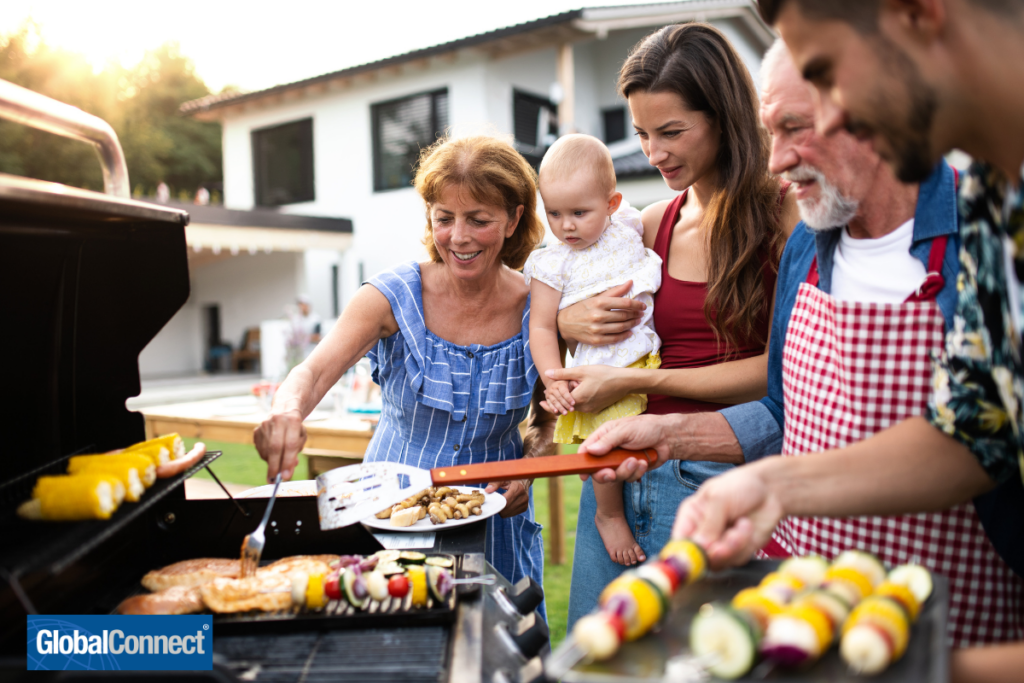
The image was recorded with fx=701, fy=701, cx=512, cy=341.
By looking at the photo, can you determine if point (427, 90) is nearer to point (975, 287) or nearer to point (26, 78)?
point (975, 287)

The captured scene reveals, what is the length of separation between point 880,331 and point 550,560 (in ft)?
13.7

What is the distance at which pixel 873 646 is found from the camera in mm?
992

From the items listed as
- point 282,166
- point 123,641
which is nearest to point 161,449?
point 123,641

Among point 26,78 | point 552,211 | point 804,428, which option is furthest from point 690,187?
point 26,78

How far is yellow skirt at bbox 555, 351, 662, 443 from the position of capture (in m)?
2.49

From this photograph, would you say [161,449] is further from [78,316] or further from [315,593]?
[315,593]

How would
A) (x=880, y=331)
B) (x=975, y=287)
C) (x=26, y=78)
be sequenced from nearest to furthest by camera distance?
(x=975, y=287), (x=880, y=331), (x=26, y=78)

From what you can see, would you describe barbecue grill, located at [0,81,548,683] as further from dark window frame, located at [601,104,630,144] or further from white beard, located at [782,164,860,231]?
dark window frame, located at [601,104,630,144]

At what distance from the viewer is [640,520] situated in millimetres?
2357

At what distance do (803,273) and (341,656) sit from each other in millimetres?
1508

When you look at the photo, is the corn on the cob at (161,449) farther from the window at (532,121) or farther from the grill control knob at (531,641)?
the window at (532,121)

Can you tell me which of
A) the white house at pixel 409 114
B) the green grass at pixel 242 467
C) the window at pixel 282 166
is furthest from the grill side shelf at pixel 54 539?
the window at pixel 282 166

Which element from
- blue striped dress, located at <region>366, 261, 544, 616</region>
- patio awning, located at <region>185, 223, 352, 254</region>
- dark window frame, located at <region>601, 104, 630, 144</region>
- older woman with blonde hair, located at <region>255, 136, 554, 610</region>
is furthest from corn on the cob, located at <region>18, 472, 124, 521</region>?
dark window frame, located at <region>601, 104, 630, 144</region>

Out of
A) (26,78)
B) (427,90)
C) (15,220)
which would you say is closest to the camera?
(15,220)
